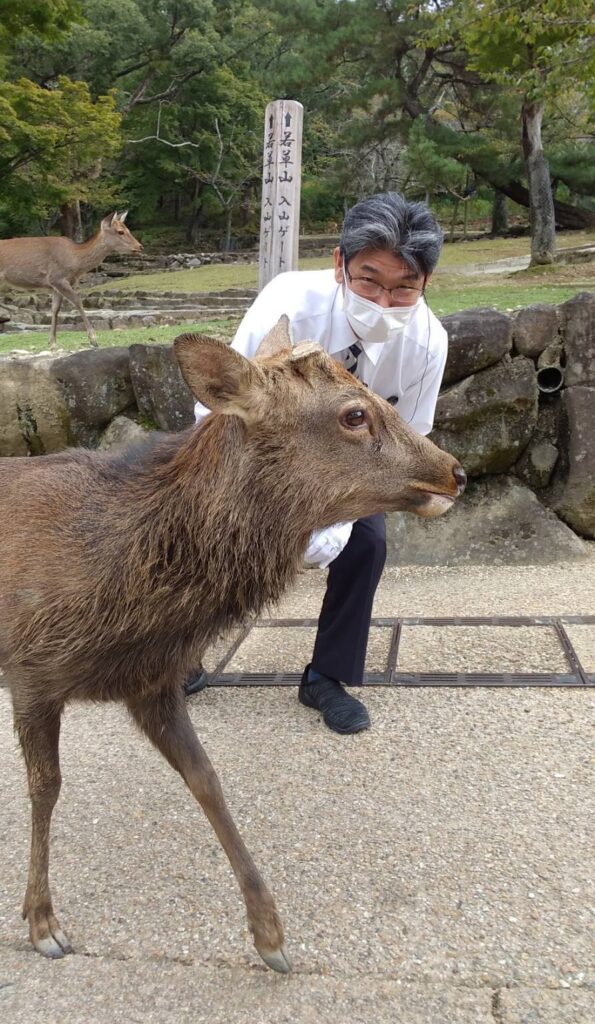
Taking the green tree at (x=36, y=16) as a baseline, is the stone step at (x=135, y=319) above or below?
below

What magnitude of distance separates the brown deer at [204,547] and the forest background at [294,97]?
873 cm

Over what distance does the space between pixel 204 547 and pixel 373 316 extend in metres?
1.09

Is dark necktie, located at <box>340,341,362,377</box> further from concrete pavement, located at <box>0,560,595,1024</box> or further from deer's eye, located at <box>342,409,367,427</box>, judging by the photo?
concrete pavement, located at <box>0,560,595,1024</box>

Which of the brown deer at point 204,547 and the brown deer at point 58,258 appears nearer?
the brown deer at point 204,547

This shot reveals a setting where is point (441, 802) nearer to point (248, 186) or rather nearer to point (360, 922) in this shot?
point (360, 922)

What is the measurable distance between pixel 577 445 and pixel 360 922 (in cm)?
365

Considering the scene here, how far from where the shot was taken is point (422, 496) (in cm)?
215

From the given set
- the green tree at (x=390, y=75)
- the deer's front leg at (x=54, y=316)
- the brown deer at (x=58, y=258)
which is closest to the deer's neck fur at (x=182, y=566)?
the deer's front leg at (x=54, y=316)

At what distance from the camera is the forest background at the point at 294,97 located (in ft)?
45.9

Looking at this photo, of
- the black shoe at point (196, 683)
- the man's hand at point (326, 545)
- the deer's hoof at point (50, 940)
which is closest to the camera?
the deer's hoof at point (50, 940)

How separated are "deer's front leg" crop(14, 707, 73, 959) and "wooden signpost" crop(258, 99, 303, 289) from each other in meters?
4.92

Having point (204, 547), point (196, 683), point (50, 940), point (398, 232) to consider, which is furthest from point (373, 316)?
point (50, 940)

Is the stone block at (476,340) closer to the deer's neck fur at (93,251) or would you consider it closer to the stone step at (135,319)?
the stone step at (135,319)

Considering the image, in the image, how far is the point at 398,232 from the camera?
2592mm
